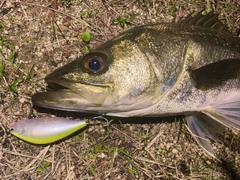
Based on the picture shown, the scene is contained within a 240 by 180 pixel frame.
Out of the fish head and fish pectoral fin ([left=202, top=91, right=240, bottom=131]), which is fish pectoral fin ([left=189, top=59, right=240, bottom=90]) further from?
the fish head

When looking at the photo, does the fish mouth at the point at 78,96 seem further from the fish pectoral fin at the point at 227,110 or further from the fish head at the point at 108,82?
the fish pectoral fin at the point at 227,110

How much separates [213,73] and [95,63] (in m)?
0.89

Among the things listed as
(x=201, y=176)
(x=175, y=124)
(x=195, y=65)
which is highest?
(x=195, y=65)

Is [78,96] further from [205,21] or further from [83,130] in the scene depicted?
[205,21]

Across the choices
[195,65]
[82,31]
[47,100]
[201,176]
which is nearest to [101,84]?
[47,100]

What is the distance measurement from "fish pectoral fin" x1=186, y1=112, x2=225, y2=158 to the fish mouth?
1.01m

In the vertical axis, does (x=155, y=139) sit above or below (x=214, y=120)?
below

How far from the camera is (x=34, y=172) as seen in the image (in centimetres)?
328

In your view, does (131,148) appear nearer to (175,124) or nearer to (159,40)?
(175,124)

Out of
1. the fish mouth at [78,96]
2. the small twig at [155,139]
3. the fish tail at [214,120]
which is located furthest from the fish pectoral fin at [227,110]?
the fish mouth at [78,96]

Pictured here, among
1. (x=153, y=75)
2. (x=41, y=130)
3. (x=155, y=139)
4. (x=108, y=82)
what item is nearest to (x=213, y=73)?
(x=153, y=75)

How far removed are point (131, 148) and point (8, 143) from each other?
1.07 meters

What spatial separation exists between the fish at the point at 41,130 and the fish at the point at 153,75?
0.32 metres

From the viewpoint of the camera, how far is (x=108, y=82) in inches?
108
